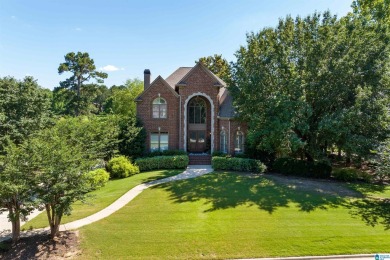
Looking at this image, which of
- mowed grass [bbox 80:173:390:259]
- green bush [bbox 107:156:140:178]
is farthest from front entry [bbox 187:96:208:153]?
mowed grass [bbox 80:173:390:259]

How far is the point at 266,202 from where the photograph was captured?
48.0ft

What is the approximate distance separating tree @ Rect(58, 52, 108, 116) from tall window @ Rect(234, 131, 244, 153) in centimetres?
3711

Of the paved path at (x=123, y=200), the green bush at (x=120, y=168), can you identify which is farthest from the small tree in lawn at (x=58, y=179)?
the green bush at (x=120, y=168)

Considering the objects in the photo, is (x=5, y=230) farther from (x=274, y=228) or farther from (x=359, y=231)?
(x=359, y=231)

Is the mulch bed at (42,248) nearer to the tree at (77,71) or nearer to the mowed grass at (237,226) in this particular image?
the mowed grass at (237,226)

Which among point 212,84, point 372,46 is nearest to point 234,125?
point 212,84

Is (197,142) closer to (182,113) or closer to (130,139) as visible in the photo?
(182,113)

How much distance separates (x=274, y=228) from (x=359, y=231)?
3680 mm

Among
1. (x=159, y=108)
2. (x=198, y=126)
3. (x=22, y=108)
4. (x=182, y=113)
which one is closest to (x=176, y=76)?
(x=159, y=108)

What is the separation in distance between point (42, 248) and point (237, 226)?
8.13 meters

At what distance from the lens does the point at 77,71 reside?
50.0m

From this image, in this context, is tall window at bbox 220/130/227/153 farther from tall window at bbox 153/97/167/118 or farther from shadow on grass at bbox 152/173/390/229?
shadow on grass at bbox 152/173/390/229

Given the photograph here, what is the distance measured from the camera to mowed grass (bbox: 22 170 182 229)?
42.1 feet

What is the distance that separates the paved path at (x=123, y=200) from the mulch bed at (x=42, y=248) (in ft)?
3.05
